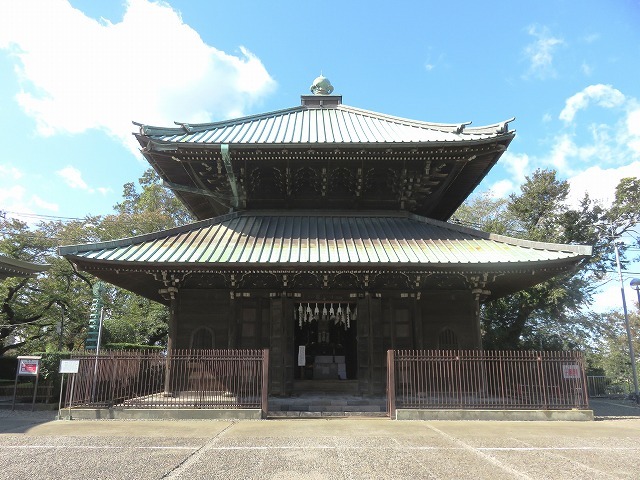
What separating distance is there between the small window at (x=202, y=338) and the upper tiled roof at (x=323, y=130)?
587 centimetres

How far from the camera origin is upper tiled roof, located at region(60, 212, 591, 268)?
10.9 metres

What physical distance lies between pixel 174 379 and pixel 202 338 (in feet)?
4.60

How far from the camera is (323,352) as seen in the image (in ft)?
58.6

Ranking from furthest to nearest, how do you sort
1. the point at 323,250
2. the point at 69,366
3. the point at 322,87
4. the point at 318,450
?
the point at 322,87
the point at 323,250
the point at 69,366
the point at 318,450

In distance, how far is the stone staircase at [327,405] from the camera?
420 inches

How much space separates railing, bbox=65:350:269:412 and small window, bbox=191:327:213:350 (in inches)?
16.1

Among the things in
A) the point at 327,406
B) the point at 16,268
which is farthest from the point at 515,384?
the point at 16,268

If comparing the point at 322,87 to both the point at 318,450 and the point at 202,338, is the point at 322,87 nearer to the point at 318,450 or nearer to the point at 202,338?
the point at 202,338

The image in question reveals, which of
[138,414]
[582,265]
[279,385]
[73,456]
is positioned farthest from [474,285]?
[582,265]

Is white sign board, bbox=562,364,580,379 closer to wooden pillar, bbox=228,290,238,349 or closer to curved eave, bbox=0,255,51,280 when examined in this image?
wooden pillar, bbox=228,290,238,349

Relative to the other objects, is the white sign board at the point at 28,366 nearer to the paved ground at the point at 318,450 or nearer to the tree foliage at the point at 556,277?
the paved ground at the point at 318,450

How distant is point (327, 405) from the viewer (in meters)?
11.4

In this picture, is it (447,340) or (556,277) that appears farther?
(556,277)

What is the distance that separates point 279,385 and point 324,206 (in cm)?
612
